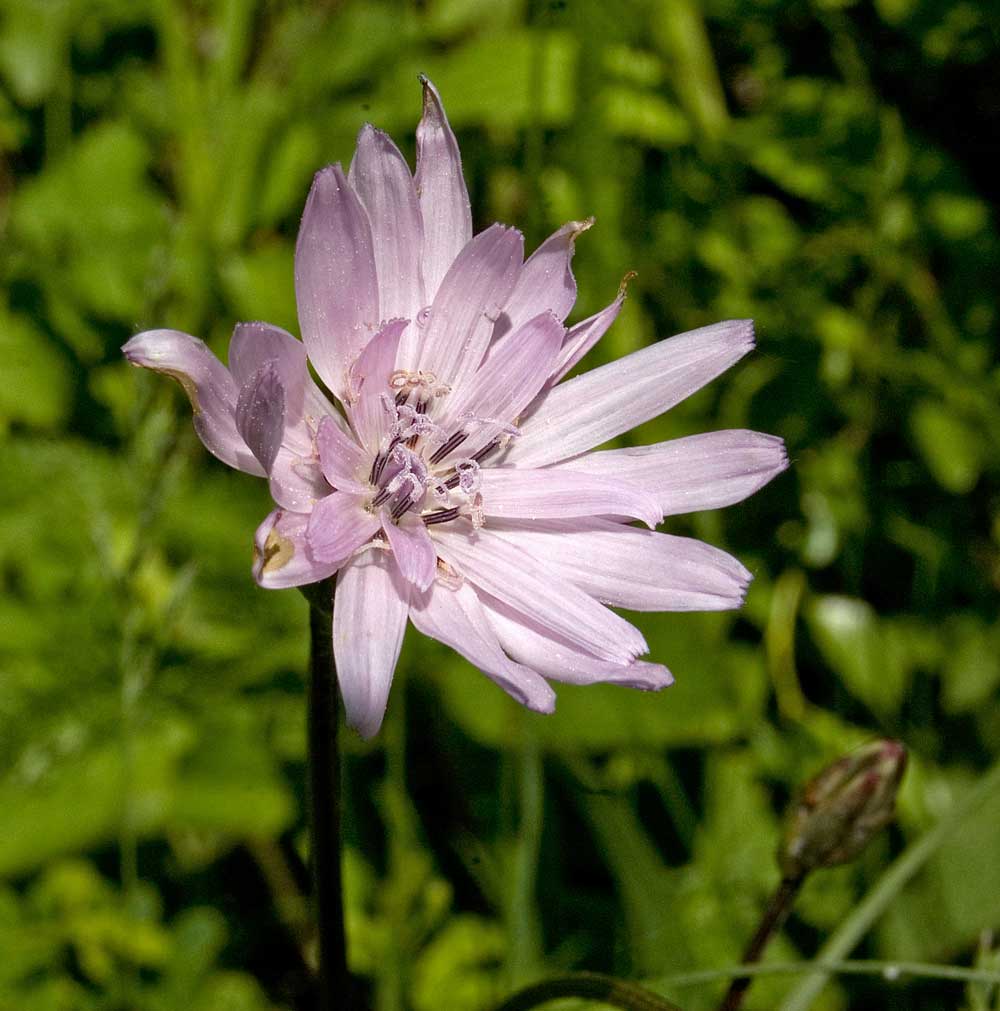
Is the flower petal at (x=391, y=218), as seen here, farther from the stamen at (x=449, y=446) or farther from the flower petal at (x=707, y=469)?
the flower petal at (x=707, y=469)

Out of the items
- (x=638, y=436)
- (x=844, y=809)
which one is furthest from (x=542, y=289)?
(x=638, y=436)

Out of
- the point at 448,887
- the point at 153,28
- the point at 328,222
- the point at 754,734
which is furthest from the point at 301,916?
the point at 153,28

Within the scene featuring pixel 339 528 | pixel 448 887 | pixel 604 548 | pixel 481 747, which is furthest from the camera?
pixel 481 747

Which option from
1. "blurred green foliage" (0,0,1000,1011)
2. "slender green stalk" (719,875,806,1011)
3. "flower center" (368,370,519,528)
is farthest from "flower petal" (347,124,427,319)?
"slender green stalk" (719,875,806,1011)

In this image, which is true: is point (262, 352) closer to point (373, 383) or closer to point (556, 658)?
point (373, 383)

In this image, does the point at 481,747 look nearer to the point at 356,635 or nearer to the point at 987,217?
the point at 356,635
